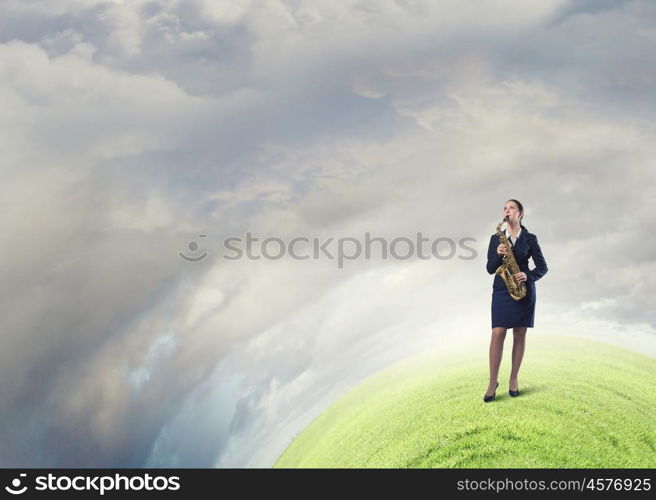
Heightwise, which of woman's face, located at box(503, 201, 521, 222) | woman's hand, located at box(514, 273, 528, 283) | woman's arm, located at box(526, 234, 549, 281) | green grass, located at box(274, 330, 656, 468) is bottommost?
green grass, located at box(274, 330, 656, 468)

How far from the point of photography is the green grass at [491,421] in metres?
11.8

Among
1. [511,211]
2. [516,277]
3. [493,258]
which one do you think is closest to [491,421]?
[516,277]

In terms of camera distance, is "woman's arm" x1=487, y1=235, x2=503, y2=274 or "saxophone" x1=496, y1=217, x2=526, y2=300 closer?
"saxophone" x1=496, y1=217, x2=526, y2=300

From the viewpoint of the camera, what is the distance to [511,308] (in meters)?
12.9

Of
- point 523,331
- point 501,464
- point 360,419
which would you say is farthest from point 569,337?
point 501,464

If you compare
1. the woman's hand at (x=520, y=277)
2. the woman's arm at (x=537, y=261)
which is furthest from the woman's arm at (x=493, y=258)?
the woman's arm at (x=537, y=261)

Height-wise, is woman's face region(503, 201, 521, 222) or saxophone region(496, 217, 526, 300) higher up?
woman's face region(503, 201, 521, 222)

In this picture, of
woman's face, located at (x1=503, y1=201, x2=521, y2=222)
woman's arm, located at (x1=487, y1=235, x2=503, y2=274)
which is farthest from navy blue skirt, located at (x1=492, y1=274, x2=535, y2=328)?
woman's face, located at (x1=503, y1=201, x2=521, y2=222)

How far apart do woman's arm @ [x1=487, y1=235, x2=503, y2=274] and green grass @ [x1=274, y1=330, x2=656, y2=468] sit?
352 cm

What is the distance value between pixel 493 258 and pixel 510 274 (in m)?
0.55

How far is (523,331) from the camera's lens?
13.2m

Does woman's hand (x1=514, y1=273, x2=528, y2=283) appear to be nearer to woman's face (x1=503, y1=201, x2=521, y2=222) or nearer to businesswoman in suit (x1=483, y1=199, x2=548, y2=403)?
businesswoman in suit (x1=483, y1=199, x2=548, y2=403)

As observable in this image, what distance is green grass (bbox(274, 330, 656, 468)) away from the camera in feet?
38.7
